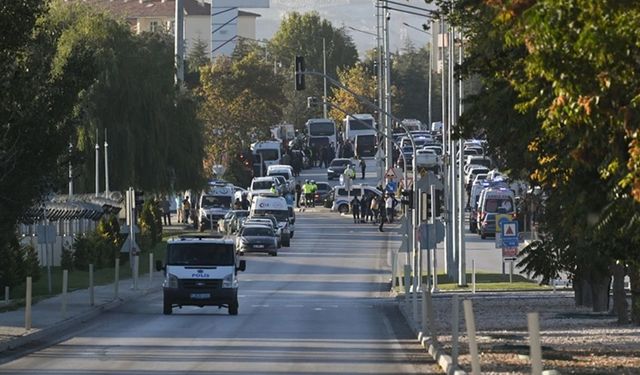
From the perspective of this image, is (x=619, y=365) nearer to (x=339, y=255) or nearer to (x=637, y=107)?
(x=637, y=107)

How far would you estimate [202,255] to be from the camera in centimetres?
3928

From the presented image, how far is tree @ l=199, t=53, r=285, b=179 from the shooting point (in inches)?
4535

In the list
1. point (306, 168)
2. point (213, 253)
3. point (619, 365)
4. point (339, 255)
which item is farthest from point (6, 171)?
point (306, 168)

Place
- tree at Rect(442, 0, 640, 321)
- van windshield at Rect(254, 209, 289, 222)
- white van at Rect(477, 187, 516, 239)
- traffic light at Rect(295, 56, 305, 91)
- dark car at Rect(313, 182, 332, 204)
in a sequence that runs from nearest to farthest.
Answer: tree at Rect(442, 0, 640, 321), traffic light at Rect(295, 56, 305, 91), white van at Rect(477, 187, 516, 239), van windshield at Rect(254, 209, 289, 222), dark car at Rect(313, 182, 332, 204)

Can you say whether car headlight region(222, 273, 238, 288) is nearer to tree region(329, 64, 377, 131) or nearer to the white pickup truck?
the white pickup truck

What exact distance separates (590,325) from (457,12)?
9714 millimetres

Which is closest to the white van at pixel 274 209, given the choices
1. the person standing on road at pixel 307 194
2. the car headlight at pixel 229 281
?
the person standing on road at pixel 307 194

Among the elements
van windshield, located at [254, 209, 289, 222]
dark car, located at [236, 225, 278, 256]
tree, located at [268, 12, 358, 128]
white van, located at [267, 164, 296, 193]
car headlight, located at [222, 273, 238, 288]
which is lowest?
car headlight, located at [222, 273, 238, 288]

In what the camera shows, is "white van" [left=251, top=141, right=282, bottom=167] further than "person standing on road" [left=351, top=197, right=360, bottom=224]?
Yes

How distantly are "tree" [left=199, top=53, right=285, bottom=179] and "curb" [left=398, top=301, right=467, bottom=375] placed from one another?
81.2 meters

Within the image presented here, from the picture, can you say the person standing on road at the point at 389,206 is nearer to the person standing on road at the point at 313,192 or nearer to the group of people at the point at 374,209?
the group of people at the point at 374,209

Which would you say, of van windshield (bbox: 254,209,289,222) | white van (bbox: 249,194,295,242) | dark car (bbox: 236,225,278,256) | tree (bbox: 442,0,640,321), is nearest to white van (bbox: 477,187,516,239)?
white van (bbox: 249,194,295,242)

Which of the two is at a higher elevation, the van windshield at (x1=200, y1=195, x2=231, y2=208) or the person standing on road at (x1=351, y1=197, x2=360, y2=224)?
the van windshield at (x1=200, y1=195, x2=231, y2=208)

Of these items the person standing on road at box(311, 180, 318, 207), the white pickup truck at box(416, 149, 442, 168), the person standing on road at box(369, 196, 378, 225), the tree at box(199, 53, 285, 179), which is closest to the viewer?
the person standing on road at box(369, 196, 378, 225)
